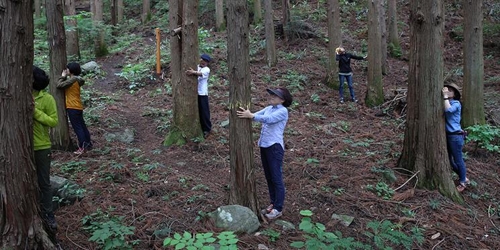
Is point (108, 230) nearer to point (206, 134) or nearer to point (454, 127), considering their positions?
point (206, 134)

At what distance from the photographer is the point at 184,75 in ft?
28.8

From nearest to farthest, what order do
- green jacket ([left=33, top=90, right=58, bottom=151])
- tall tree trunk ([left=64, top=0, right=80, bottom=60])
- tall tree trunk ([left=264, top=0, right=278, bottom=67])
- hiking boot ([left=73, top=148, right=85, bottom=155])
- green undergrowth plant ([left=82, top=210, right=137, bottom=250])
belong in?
green undergrowth plant ([left=82, top=210, right=137, bottom=250]), green jacket ([left=33, top=90, right=58, bottom=151]), hiking boot ([left=73, top=148, right=85, bottom=155]), tall tree trunk ([left=64, top=0, right=80, bottom=60]), tall tree trunk ([left=264, top=0, right=278, bottom=67])

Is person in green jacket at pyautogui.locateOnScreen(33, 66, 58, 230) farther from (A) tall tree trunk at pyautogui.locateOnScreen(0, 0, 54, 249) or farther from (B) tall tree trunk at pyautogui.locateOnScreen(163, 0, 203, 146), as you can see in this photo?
(B) tall tree trunk at pyautogui.locateOnScreen(163, 0, 203, 146)

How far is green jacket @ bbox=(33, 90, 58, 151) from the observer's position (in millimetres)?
4734

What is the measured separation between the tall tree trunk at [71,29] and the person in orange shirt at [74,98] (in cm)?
769

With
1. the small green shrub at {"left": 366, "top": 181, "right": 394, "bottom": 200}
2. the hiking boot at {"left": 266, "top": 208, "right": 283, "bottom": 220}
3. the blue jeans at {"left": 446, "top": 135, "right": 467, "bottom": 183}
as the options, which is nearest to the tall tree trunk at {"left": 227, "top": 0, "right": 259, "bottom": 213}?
the hiking boot at {"left": 266, "top": 208, "right": 283, "bottom": 220}

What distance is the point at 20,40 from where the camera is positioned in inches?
154

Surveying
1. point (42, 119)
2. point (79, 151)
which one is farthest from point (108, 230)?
point (79, 151)

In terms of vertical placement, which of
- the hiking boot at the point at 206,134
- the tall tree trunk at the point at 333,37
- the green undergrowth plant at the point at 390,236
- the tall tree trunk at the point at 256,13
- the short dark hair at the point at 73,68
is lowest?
the green undergrowth plant at the point at 390,236

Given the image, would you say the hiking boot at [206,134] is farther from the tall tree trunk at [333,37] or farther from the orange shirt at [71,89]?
the tall tree trunk at [333,37]

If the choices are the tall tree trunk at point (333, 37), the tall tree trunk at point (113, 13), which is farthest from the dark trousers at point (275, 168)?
the tall tree trunk at point (113, 13)

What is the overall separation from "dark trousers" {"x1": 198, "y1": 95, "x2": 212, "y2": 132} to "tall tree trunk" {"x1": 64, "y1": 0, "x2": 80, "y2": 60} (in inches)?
320

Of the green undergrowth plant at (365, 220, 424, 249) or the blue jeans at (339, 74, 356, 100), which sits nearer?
the green undergrowth plant at (365, 220, 424, 249)

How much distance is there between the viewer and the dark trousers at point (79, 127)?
8023 mm
